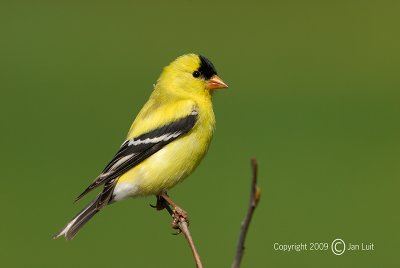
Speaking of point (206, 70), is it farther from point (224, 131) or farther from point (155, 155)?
point (224, 131)

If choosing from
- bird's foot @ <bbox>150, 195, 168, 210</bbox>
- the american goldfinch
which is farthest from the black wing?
bird's foot @ <bbox>150, 195, 168, 210</bbox>

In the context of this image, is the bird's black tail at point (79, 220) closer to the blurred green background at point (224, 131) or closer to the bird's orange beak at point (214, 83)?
the bird's orange beak at point (214, 83)

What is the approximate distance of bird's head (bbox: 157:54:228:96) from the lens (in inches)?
212

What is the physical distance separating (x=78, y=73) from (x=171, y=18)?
12.5 feet

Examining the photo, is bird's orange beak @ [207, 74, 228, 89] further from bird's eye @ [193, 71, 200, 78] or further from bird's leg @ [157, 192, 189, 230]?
bird's leg @ [157, 192, 189, 230]

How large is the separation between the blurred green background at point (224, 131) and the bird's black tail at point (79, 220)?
2756 mm

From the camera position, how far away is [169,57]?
1359 centimetres

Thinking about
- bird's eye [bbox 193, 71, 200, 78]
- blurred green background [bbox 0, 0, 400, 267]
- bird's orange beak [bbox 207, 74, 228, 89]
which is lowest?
blurred green background [bbox 0, 0, 400, 267]

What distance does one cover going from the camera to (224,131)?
1112 centimetres

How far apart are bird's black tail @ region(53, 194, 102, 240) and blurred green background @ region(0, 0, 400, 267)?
2.76 meters

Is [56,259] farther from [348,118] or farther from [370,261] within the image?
[348,118]

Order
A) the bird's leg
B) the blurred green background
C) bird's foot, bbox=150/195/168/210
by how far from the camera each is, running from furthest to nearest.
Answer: the blurred green background → bird's foot, bbox=150/195/168/210 → the bird's leg

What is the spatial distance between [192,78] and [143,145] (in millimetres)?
776

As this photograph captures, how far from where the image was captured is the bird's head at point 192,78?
5383 millimetres
